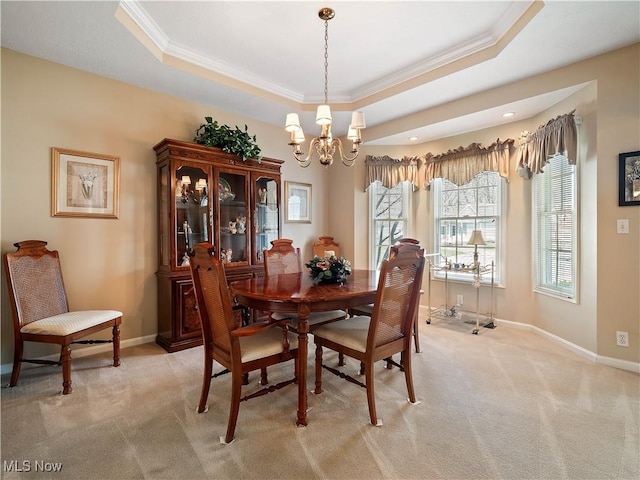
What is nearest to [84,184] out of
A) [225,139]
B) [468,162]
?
[225,139]

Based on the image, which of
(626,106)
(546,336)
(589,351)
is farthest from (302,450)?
(626,106)

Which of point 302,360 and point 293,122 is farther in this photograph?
point 293,122

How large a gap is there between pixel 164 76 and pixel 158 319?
2539 mm

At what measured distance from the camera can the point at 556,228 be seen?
343 cm

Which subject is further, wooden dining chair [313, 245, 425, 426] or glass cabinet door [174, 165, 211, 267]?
glass cabinet door [174, 165, 211, 267]

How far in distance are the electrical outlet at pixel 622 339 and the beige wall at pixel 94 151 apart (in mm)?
4487

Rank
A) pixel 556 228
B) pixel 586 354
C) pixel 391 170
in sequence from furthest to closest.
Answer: pixel 391 170
pixel 556 228
pixel 586 354

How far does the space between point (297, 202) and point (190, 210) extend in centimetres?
179

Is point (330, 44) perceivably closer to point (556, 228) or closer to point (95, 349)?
point (556, 228)

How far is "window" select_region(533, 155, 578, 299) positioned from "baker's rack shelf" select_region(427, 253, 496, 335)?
21.7 inches

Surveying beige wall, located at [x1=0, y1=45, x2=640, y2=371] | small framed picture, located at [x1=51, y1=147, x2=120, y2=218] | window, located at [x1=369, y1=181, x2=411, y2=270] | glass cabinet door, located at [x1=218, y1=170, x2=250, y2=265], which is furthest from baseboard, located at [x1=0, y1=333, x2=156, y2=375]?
window, located at [x1=369, y1=181, x2=411, y2=270]

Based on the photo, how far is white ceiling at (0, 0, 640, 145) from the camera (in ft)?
7.66

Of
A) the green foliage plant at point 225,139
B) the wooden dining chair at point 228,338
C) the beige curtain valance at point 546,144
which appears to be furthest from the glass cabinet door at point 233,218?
the beige curtain valance at point 546,144

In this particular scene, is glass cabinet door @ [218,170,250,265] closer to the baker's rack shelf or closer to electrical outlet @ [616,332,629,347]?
the baker's rack shelf
